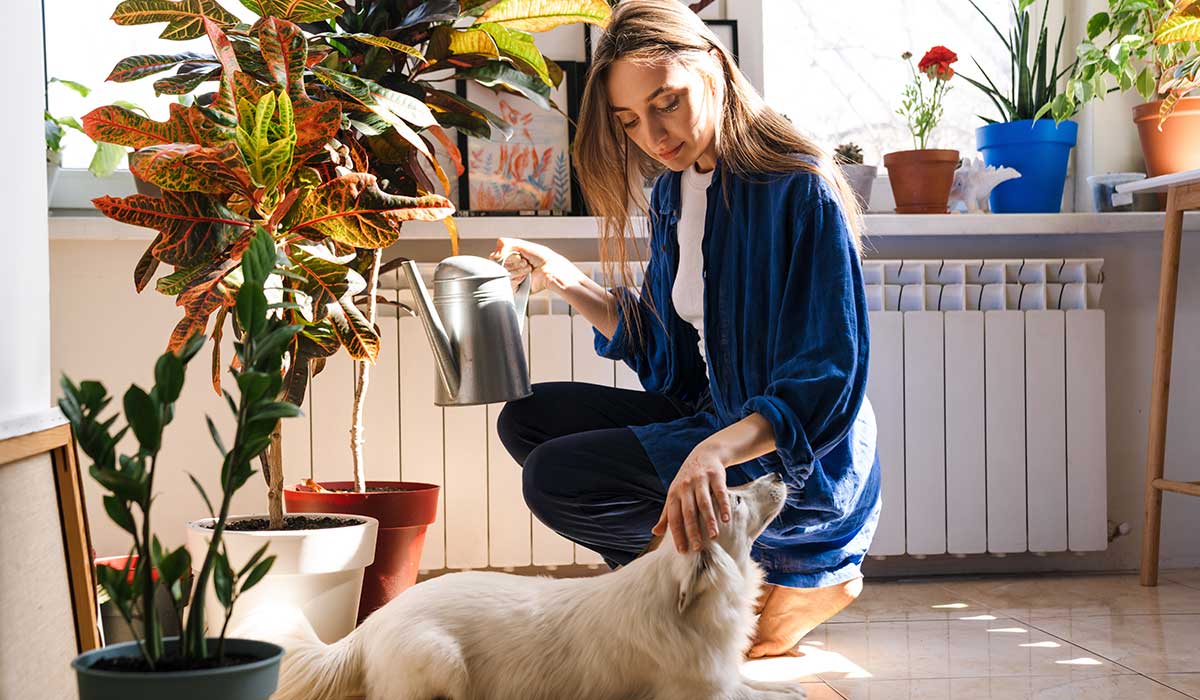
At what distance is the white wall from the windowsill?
105 cm

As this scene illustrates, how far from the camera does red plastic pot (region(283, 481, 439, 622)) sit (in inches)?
72.9

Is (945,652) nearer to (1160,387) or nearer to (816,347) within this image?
(816,347)

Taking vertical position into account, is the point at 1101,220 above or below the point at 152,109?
below

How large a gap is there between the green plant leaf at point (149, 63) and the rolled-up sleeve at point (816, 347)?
1077 mm

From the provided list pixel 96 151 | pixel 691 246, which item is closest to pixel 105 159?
pixel 96 151

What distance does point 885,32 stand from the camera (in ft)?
9.66

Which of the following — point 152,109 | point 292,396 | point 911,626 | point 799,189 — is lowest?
point 911,626

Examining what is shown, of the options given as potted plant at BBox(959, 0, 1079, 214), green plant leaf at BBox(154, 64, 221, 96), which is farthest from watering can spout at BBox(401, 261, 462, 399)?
potted plant at BBox(959, 0, 1079, 214)

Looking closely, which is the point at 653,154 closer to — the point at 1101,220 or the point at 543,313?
the point at 543,313

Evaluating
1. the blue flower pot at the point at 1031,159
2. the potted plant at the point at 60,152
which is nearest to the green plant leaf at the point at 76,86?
the potted plant at the point at 60,152

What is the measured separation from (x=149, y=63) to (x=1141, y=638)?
209 cm

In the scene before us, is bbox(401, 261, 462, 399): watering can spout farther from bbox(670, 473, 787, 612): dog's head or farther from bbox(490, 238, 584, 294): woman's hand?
bbox(670, 473, 787, 612): dog's head

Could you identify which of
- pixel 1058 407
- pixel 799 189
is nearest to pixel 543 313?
pixel 799 189

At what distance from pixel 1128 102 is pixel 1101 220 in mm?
457
